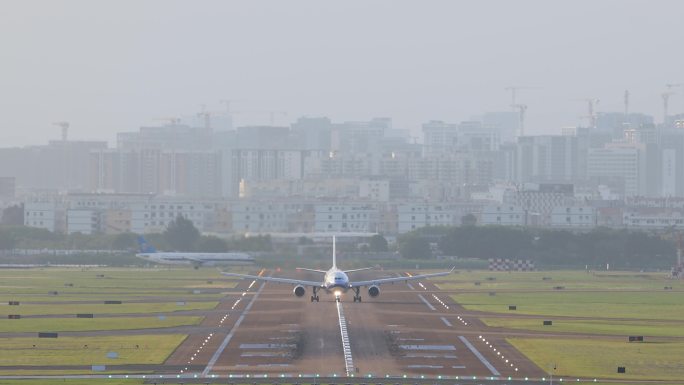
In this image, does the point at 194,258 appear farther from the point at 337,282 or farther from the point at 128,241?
the point at 337,282

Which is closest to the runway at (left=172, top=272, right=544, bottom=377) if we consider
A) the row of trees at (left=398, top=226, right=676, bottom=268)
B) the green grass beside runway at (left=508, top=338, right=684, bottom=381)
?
the green grass beside runway at (left=508, top=338, right=684, bottom=381)

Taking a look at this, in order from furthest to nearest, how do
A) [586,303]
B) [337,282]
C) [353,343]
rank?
[586,303]
[337,282]
[353,343]

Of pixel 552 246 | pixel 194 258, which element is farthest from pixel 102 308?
pixel 552 246

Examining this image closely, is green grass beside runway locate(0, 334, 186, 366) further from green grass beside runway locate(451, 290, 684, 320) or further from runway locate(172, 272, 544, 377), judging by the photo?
green grass beside runway locate(451, 290, 684, 320)

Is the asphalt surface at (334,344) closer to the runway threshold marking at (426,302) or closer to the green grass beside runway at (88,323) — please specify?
the runway threshold marking at (426,302)

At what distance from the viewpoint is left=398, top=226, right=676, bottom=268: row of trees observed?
561 ft

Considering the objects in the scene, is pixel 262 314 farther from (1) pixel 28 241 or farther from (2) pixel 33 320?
(1) pixel 28 241

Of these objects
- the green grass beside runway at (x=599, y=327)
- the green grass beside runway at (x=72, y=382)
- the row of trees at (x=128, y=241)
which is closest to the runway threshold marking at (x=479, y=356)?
the green grass beside runway at (x=599, y=327)

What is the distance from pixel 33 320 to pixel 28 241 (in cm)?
10263

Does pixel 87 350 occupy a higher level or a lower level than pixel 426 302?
lower

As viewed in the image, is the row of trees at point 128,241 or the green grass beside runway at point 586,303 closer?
the green grass beside runway at point 586,303

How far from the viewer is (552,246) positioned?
174250 mm

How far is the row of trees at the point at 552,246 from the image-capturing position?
171 meters

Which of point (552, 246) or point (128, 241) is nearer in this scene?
point (552, 246)
